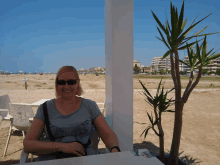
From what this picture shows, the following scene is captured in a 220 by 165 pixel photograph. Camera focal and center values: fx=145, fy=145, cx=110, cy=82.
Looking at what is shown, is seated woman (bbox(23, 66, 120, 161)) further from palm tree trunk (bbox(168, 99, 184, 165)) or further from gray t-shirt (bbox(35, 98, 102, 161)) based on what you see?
palm tree trunk (bbox(168, 99, 184, 165))

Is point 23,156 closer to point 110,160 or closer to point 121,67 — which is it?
point 110,160

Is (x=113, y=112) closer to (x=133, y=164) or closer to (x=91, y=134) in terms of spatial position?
(x=91, y=134)

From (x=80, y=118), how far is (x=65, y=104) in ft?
0.63

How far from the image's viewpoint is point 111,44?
62.6 inches

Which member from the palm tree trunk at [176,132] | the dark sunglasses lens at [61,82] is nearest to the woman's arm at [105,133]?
the dark sunglasses lens at [61,82]

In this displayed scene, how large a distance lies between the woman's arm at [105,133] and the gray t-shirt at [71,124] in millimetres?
48

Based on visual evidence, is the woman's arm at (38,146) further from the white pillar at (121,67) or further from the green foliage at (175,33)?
the green foliage at (175,33)

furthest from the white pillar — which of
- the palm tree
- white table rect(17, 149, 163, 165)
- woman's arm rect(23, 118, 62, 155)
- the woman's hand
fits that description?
white table rect(17, 149, 163, 165)

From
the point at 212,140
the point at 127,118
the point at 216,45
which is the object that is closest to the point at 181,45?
the point at 216,45

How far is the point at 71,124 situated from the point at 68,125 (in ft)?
0.08

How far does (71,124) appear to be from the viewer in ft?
3.72

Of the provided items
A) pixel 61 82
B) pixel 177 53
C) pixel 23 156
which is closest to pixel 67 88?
pixel 61 82

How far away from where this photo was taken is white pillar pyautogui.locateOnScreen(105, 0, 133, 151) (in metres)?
1.55

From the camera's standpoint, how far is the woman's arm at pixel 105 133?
1.14 m
